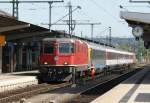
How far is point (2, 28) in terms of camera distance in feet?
123

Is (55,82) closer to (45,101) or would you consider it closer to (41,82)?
(41,82)

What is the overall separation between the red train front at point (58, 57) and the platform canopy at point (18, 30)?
2822 millimetres

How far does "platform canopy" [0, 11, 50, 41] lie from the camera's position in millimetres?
36156

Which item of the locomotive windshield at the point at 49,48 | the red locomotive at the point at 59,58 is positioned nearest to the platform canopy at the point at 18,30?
the locomotive windshield at the point at 49,48

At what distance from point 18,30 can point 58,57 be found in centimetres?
895

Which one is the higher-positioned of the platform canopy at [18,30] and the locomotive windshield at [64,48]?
the platform canopy at [18,30]

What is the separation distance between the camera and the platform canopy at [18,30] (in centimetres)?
3616

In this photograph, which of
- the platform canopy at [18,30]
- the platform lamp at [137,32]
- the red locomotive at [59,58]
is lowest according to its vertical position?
the red locomotive at [59,58]

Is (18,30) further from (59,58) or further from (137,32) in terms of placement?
(137,32)

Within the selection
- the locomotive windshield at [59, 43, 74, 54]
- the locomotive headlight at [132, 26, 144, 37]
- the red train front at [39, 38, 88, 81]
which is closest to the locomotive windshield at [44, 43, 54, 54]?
the red train front at [39, 38, 88, 81]

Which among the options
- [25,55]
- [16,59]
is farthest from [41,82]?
[25,55]

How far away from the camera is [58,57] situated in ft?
112

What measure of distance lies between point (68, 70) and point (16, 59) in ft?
76.3

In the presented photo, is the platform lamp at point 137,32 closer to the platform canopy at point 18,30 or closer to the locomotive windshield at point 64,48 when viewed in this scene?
the locomotive windshield at point 64,48
